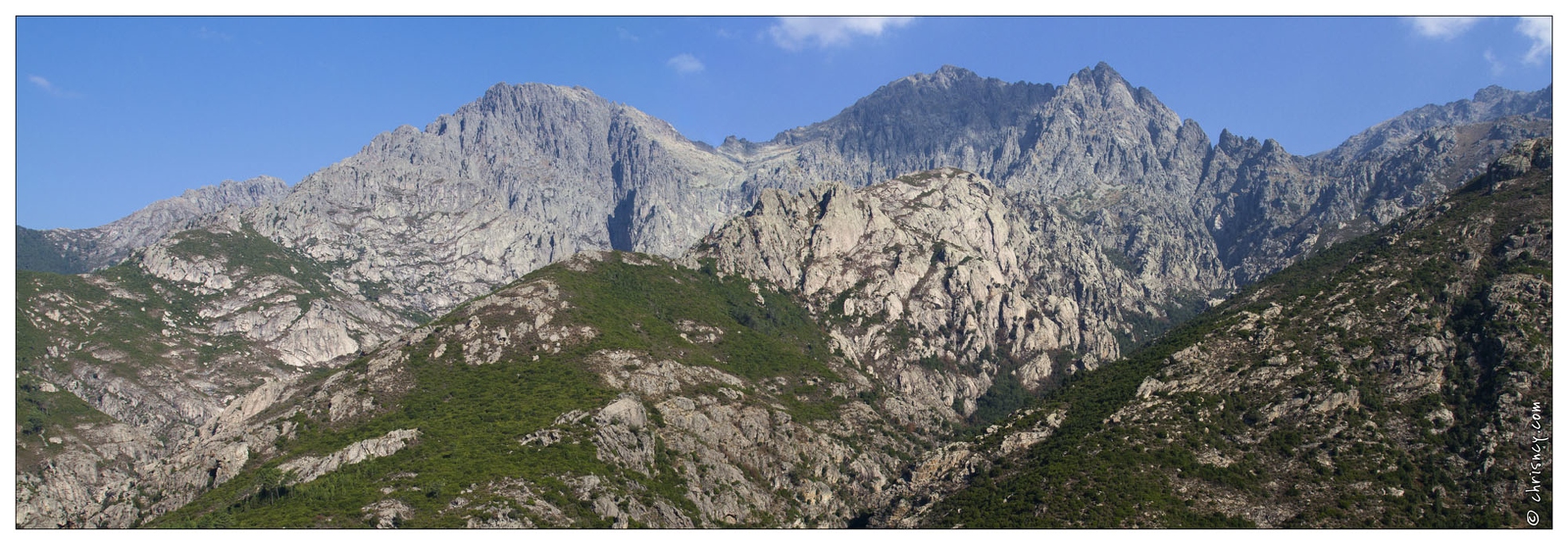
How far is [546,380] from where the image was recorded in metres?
196

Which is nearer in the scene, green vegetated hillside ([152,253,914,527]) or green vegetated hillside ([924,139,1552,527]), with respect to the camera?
green vegetated hillside ([924,139,1552,527])

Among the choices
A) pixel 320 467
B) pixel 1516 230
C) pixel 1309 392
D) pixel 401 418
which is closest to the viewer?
pixel 1309 392

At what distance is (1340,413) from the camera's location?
138 meters

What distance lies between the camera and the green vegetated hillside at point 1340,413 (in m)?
121

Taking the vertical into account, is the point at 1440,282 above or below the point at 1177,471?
above

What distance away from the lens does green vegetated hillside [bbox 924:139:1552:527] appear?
121 metres

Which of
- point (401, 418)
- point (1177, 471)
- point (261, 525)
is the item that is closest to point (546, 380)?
point (401, 418)

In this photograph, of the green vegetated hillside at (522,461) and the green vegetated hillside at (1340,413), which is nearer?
the green vegetated hillside at (1340,413)

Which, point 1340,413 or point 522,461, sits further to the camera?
point 522,461

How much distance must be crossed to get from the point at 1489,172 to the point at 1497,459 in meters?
96.3

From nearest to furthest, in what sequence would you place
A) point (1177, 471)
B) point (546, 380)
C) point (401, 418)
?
point (1177, 471)
point (401, 418)
point (546, 380)

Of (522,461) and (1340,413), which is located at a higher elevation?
(522,461)

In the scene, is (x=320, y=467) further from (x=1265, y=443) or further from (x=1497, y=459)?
(x=1497, y=459)

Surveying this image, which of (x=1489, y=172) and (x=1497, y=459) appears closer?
(x=1497, y=459)
